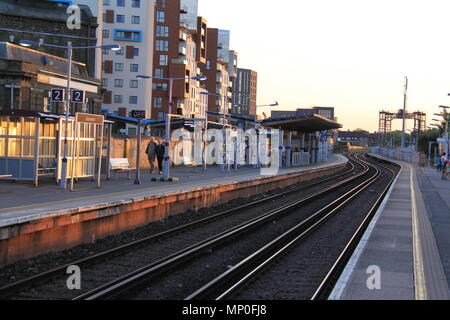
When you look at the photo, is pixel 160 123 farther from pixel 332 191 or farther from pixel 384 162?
pixel 384 162

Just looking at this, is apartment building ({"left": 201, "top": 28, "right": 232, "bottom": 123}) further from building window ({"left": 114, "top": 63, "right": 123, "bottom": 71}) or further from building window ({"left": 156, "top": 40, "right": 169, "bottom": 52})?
building window ({"left": 114, "top": 63, "right": 123, "bottom": 71})

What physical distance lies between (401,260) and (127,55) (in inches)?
2899

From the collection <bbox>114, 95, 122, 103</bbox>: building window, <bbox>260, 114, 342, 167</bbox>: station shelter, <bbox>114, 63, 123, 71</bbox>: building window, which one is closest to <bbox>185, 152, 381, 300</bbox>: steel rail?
<bbox>260, 114, 342, 167</bbox>: station shelter

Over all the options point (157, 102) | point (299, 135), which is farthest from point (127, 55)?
point (299, 135)

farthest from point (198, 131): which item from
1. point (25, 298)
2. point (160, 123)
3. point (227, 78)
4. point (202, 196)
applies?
point (227, 78)

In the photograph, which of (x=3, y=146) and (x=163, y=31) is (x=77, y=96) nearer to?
(x=3, y=146)

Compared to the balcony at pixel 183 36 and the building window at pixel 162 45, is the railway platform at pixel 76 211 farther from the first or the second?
the balcony at pixel 183 36

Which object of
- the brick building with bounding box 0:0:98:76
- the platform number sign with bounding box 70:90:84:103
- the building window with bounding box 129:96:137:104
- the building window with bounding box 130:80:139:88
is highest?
the brick building with bounding box 0:0:98:76

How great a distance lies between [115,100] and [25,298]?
74.8 m

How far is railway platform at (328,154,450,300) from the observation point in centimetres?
970

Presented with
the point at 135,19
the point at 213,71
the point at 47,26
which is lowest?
the point at 47,26

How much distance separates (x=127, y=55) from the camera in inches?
3250

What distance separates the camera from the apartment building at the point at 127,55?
8181cm

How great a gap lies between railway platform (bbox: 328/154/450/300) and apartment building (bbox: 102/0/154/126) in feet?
208
